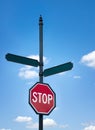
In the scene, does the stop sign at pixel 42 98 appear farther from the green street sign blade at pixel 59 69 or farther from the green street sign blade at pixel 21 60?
the green street sign blade at pixel 21 60

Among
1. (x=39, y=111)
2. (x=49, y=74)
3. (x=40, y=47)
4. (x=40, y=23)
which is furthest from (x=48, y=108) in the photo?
(x=40, y=23)

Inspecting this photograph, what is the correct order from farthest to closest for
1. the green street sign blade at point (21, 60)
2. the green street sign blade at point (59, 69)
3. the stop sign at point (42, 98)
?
1. the green street sign blade at point (59, 69)
2. the green street sign blade at point (21, 60)
3. the stop sign at point (42, 98)

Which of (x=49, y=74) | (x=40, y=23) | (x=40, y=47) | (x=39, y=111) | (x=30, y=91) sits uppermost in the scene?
(x=40, y=23)

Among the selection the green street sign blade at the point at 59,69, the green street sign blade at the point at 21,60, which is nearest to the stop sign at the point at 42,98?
the green street sign blade at the point at 59,69

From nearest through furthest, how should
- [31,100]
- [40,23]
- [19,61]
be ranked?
[31,100]
[19,61]
[40,23]

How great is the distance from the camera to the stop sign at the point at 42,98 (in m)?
8.77

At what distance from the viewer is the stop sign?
877 centimetres

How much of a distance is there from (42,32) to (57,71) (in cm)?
129

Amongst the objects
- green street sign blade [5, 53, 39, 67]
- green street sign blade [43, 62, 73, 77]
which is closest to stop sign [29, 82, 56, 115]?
green street sign blade [43, 62, 73, 77]

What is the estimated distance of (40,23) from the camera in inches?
394

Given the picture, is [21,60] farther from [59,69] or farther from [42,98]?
[42,98]

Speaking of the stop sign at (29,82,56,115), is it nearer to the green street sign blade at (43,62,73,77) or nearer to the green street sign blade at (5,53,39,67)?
the green street sign blade at (43,62,73,77)

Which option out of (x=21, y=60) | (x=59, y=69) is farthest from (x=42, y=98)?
(x=21, y=60)

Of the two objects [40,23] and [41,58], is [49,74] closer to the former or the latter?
[41,58]
